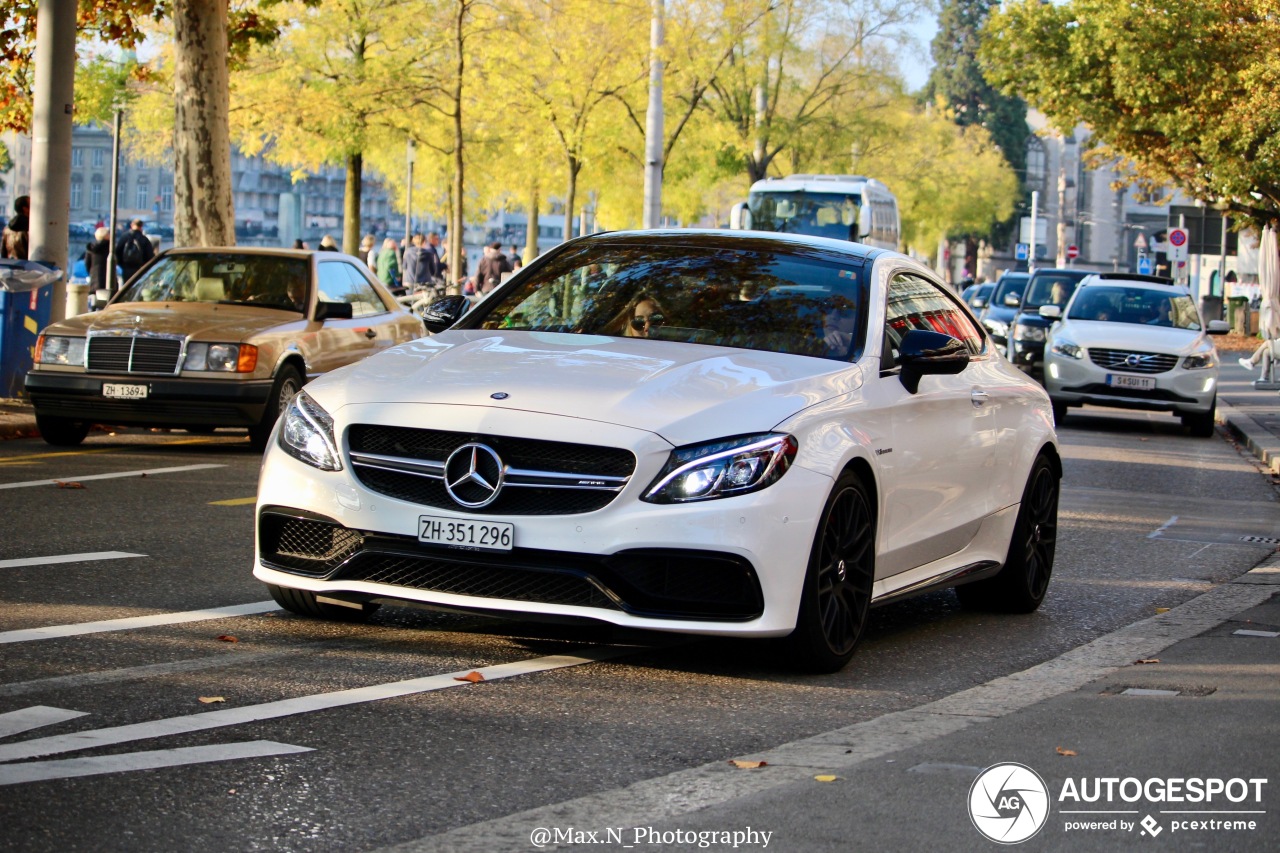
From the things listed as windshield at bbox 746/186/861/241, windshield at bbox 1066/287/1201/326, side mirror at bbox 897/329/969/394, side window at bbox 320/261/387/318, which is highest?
windshield at bbox 746/186/861/241

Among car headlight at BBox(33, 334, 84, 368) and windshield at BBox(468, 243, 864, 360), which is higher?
windshield at BBox(468, 243, 864, 360)

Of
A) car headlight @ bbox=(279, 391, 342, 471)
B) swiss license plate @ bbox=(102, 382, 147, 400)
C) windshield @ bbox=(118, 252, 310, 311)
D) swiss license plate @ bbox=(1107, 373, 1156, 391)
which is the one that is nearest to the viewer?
car headlight @ bbox=(279, 391, 342, 471)

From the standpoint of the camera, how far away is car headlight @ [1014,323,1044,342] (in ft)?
86.8

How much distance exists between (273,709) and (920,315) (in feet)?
11.6

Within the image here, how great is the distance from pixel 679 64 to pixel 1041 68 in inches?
390

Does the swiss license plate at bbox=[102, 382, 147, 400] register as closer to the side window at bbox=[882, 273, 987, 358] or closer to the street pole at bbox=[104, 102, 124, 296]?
the side window at bbox=[882, 273, 987, 358]

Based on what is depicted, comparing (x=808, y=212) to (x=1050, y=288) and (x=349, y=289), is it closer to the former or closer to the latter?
(x=1050, y=288)

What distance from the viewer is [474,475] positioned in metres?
6.18

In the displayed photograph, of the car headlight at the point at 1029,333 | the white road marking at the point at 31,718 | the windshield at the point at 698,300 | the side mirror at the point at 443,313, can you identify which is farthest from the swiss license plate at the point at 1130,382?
the white road marking at the point at 31,718

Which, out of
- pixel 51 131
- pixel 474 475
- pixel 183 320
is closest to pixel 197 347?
pixel 183 320

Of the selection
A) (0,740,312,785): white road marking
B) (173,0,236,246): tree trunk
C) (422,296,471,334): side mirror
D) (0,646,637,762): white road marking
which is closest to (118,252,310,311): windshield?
(173,0,236,246): tree trunk

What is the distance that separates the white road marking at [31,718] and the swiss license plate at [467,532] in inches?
51.5

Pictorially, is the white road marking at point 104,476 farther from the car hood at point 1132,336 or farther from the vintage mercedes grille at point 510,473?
the car hood at point 1132,336
